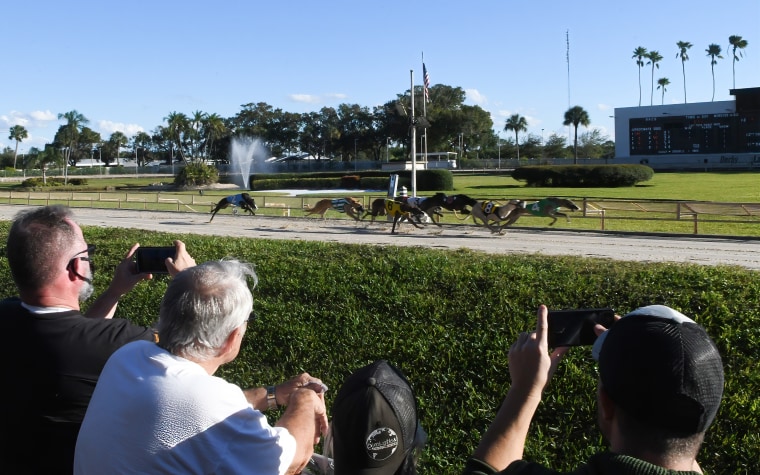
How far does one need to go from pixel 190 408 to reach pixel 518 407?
0.88m

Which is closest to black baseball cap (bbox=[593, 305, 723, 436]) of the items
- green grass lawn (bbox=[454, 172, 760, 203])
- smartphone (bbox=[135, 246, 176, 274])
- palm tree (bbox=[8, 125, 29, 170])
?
smartphone (bbox=[135, 246, 176, 274])

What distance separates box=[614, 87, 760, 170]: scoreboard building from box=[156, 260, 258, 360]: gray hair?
58.4 m

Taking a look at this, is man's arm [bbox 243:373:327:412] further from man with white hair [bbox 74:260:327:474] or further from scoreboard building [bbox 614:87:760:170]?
scoreboard building [bbox 614:87:760:170]

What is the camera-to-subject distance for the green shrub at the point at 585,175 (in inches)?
1847

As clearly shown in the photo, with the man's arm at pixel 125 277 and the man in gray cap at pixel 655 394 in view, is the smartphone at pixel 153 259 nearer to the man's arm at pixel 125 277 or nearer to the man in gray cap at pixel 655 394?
the man's arm at pixel 125 277

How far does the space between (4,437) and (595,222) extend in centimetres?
2114

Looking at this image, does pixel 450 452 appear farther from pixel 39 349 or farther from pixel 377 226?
pixel 377 226

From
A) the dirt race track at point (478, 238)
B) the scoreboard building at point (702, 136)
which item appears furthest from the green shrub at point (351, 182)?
the dirt race track at point (478, 238)

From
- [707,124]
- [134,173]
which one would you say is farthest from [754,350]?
[134,173]

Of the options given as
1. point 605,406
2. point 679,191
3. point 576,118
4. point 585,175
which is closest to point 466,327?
point 605,406

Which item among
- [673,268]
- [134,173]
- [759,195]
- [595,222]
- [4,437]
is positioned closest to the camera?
[4,437]

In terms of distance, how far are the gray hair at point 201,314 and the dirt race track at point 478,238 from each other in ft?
38.6

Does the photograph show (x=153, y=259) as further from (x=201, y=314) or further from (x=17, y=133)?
(x=17, y=133)

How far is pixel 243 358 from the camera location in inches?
252
